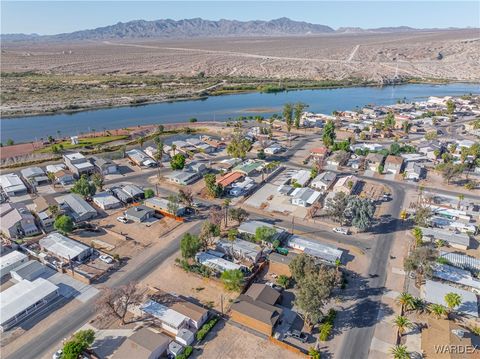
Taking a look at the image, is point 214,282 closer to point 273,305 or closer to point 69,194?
point 273,305

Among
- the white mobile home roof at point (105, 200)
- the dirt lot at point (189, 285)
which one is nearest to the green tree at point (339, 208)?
the dirt lot at point (189, 285)

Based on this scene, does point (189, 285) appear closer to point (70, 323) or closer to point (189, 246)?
point (189, 246)

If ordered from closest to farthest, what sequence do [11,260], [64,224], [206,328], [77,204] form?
[206,328]
[11,260]
[64,224]
[77,204]

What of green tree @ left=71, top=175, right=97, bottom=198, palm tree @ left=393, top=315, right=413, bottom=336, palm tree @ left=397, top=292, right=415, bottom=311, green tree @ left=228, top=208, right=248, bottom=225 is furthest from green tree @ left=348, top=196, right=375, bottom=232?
green tree @ left=71, top=175, right=97, bottom=198

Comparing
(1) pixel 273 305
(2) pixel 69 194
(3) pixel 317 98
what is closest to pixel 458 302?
(1) pixel 273 305

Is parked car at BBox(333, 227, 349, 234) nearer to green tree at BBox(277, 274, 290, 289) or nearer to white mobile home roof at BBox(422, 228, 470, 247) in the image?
white mobile home roof at BBox(422, 228, 470, 247)

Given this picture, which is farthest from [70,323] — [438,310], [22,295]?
[438,310]

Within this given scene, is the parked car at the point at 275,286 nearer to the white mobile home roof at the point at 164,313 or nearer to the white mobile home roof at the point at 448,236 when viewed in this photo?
the white mobile home roof at the point at 164,313
